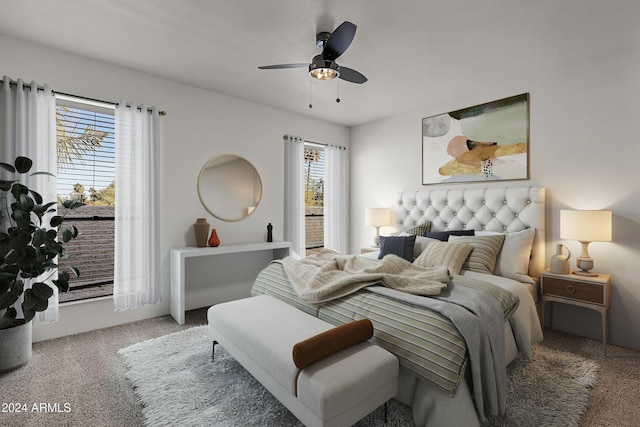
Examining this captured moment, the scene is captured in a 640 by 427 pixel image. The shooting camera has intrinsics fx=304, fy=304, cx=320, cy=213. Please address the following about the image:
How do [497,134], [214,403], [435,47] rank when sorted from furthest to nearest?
[497,134] → [435,47] → [214,403]

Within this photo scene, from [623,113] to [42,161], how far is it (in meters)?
5.19

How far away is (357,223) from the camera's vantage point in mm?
5207

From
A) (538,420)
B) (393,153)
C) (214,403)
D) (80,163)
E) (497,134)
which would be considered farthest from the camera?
(393,153)

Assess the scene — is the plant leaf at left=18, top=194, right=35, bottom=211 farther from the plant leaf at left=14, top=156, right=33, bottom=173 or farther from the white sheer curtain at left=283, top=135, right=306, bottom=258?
the white sheer curtain at left=283, top=135, right=306, bottom=258

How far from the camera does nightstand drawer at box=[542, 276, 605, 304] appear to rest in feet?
8.46

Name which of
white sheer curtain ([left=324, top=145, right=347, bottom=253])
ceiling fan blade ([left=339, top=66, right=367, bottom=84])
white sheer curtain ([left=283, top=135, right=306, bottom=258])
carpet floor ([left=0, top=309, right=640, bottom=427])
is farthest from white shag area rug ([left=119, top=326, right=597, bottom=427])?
white sheer curtain ([left=324, top=145, right=347, bottom=253])

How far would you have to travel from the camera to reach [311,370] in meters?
1.48

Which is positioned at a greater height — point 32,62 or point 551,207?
point 32,62

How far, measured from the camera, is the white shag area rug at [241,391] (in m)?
1.74

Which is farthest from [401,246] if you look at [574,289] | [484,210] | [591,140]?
[591,140]

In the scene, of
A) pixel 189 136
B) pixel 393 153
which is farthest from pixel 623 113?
pixel 189 136

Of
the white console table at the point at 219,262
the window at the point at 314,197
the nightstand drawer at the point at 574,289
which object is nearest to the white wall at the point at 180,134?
the white console table at the point at 219,262

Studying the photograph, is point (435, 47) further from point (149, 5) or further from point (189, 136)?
point (189, 136)

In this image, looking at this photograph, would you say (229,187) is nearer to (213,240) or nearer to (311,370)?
(213,240)
